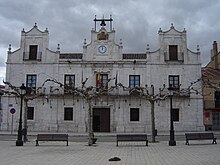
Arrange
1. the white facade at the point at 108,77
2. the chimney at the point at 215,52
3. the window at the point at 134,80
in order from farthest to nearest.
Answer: the chimney at the point at 215,52
the window at the point at 134,80
the white facade at the point at 108,77

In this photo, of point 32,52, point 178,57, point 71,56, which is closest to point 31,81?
point 32,52

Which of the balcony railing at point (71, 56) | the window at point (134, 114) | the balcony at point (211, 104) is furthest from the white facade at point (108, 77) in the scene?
the balcony at point (211, 104)

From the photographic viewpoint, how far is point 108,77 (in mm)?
30891

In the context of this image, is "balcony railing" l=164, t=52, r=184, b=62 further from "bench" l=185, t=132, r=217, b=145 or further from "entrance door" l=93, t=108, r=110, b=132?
"bench" l=185, t=132, r=217, b=145

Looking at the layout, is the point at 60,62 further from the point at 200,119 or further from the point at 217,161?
the point at 217,161

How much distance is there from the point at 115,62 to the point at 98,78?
2.69 m

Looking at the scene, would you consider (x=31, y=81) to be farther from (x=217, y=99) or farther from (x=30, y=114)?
(x=217, y=99)

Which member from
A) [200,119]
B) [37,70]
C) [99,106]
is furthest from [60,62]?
[200,119]

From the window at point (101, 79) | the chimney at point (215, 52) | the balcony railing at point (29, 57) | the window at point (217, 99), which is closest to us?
the window at point (101, 79)

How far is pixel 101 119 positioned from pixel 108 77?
4.88 meters

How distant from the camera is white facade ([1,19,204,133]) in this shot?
1187 inches

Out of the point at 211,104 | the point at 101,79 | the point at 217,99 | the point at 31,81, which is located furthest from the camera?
the point at 217,99

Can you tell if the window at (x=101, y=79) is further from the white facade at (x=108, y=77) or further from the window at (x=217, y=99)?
the window at (x=217, y=99)

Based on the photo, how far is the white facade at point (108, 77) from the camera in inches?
1187
